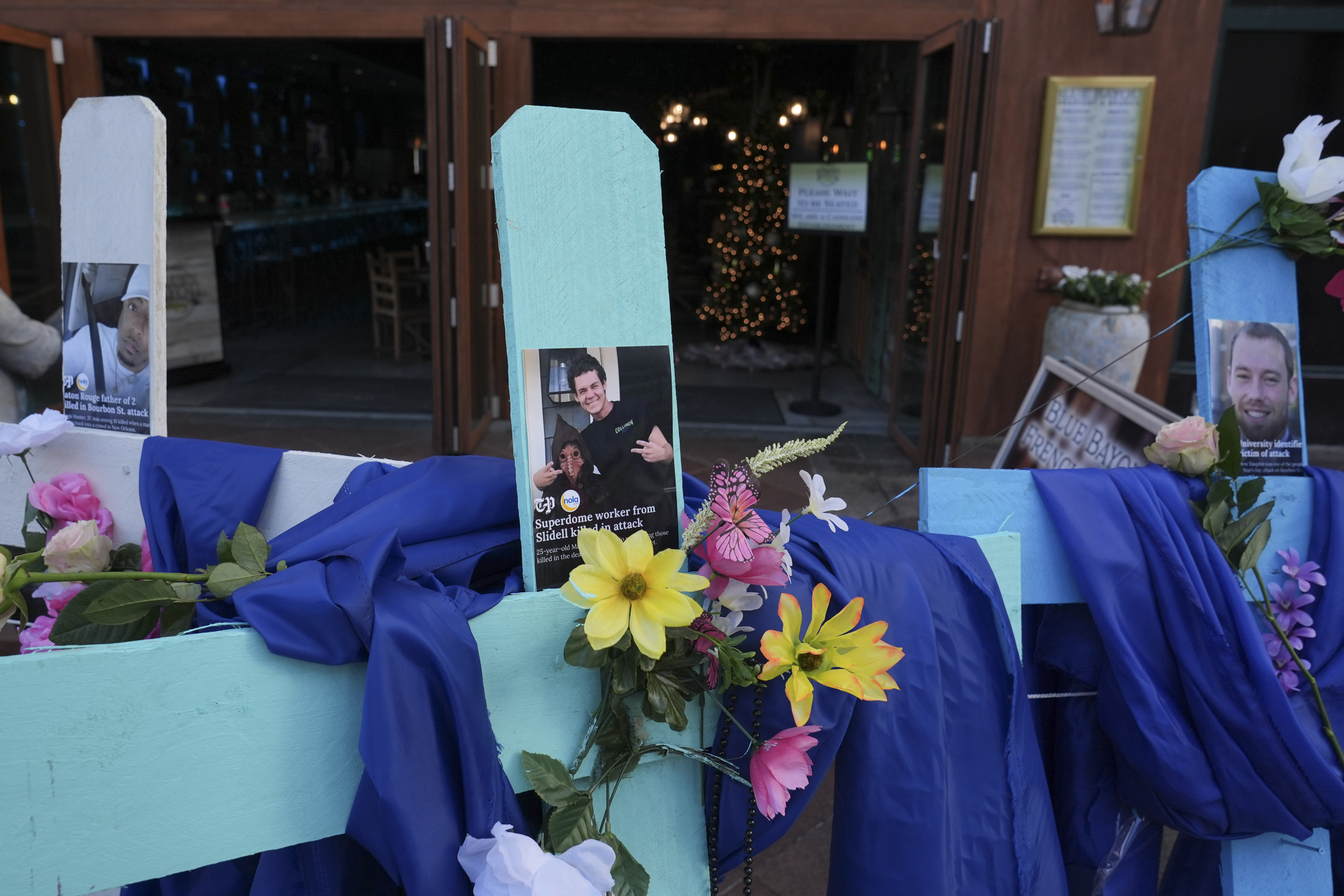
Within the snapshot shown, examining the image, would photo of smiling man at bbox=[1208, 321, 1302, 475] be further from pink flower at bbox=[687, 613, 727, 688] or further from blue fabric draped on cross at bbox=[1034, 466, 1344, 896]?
pink flower at bbox=[687, 613, 727, 688]

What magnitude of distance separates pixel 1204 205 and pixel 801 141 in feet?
20.4

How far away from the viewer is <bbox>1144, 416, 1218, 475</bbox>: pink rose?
1.30 m

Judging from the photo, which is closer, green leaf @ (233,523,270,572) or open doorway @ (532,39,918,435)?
green leaf @ (233,523,270,572)

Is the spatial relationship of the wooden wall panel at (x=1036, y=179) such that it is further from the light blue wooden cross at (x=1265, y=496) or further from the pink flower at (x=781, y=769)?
the pink flower at (x=781, y=769)

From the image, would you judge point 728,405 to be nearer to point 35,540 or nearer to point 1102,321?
point 1102,321

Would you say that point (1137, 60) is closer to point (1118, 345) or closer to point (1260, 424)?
point (1118, 345)

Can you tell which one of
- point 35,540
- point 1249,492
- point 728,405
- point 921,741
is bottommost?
point 728,405

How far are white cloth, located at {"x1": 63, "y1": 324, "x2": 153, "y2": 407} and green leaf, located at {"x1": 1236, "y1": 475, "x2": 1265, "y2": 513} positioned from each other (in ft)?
5.31

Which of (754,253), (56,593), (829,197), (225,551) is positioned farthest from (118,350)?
(754,253)

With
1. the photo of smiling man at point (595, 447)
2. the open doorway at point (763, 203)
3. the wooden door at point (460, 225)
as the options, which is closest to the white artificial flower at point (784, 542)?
the photo of smiling man at point (595, 447)

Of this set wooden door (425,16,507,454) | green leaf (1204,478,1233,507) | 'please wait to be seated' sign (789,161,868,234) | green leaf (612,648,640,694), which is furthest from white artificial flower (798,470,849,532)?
'please wait to be seated' sign (789,161,868,234)

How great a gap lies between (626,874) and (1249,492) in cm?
100

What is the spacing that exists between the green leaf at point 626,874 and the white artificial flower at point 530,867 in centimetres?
6

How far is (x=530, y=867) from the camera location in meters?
0.80
